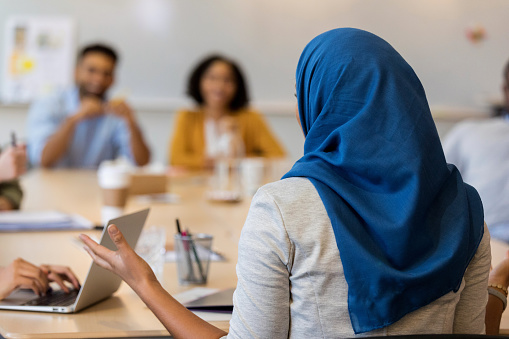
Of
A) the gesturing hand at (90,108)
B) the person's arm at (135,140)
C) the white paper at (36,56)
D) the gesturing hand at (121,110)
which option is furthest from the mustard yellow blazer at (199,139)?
the white paper at (36,56)

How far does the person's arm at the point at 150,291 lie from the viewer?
0.94 meters

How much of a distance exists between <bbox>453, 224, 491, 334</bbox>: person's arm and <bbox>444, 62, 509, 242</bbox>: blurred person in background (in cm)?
121

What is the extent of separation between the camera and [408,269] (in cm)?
84

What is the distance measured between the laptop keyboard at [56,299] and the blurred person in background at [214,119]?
2.49 metres

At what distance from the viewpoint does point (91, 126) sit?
3.91m

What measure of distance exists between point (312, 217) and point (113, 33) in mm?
4254

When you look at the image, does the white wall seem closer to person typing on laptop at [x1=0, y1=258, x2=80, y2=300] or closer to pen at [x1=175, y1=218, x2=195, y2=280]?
pen at [x1=175, y1=218, x2=195, y2=280]

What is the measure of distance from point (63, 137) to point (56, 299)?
260 cm

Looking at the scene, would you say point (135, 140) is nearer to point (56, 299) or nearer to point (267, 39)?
point (267, 39)

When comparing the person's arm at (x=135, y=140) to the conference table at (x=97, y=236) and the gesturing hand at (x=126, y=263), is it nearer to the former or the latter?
the conference table at (x=97, y=236)

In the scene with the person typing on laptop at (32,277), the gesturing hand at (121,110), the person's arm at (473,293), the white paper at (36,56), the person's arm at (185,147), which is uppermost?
the white paper at (36,56)

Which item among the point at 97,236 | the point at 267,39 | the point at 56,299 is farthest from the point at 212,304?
the point at 267,39

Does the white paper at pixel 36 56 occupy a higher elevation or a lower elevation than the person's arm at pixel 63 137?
higher

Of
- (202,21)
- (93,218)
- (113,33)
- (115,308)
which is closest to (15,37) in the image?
(113,33)
